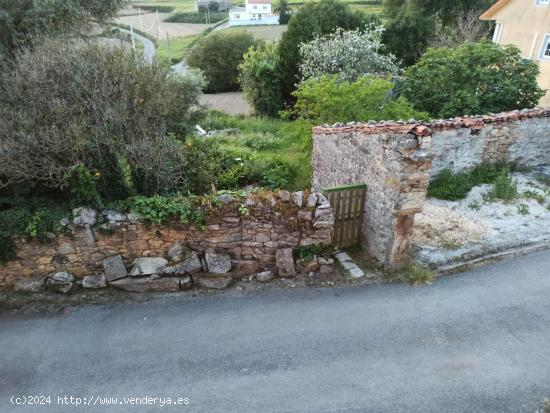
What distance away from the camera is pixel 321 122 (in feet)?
43.0

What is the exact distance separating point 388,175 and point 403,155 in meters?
0.64

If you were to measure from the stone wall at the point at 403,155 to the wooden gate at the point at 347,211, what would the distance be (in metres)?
0.16

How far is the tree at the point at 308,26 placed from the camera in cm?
2483

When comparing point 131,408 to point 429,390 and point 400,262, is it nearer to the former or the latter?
point 429,390

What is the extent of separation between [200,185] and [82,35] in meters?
6.32

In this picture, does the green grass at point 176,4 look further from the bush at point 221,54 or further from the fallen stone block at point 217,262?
the fallen stone block at point 217,262

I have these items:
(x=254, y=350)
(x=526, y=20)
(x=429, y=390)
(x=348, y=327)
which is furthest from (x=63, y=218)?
(x=526, y=20)

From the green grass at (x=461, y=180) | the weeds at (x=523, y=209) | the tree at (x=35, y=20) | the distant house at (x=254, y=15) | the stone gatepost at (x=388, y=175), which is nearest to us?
the stone gatepost at (x=388, y=175)

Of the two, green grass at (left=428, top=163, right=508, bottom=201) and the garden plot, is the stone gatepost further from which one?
green grass at (left=428, top=163, right=508, bottom=201)

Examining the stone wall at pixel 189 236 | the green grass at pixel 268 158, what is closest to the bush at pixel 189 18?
the green grass at pixel 268 158

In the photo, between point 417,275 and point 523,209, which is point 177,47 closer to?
point 523,209

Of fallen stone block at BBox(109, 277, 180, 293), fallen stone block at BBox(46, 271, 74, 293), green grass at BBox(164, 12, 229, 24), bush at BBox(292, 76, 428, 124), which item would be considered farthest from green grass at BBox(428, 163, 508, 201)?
green grass at BBox(164, 12, 229, 24)

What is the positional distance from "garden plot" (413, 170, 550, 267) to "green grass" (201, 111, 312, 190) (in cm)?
443

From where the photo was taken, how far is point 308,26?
24.8 meters
